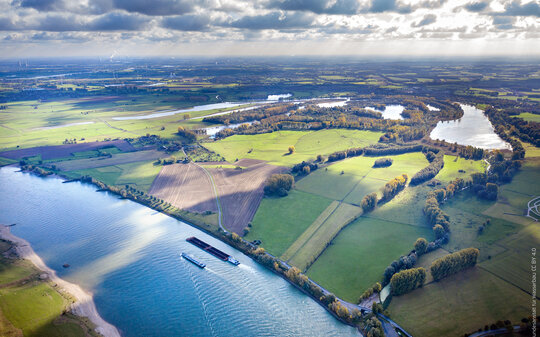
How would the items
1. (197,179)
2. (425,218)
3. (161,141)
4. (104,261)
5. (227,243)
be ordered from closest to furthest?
(104,261), (227,243), (425,218), (197,179), (161,141)

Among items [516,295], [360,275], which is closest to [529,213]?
[516,295]

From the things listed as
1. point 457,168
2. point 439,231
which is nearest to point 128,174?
point 439,231

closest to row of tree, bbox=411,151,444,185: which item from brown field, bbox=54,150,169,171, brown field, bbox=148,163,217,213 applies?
brown field, bbox=148,163,217,213

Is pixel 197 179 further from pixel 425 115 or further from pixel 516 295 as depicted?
pixel 425 115

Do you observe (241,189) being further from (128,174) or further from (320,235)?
(128,174)

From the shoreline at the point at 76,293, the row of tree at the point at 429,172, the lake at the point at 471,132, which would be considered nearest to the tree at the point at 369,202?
the row of tree at the point at 429,172

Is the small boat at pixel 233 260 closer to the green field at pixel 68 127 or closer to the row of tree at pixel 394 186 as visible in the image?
the row of tree at pixel 394 186
